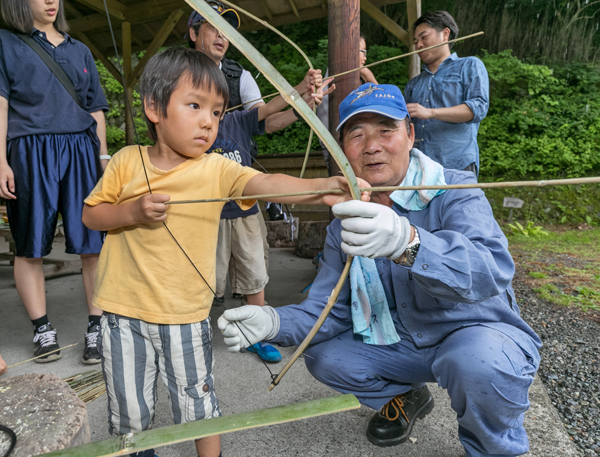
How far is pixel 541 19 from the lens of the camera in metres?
8.66

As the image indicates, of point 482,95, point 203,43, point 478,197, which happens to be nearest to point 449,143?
point 482,95

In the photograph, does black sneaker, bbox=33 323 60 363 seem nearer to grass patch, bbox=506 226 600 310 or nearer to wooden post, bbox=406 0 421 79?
grass patch, bbox=506 226 600 310

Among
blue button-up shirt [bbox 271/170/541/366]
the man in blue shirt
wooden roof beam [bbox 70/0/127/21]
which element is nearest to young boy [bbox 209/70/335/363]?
blue button-up shirt [bbox 271/170/541/366]

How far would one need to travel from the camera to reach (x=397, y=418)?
1388 mm

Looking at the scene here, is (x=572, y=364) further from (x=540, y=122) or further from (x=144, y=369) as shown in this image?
(x=540, y=122)


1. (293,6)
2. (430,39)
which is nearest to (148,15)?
(293,6)

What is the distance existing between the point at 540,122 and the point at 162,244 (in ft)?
25.4

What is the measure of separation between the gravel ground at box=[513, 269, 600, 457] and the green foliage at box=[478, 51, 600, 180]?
486cm

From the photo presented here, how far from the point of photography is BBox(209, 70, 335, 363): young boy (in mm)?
1963

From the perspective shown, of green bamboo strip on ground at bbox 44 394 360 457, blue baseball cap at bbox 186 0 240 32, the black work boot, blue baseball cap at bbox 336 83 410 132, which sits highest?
blue baseball cap at bbox 186 0 240 32

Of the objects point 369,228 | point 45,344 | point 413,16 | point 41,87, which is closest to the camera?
point 369,228

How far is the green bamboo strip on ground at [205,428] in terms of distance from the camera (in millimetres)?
690

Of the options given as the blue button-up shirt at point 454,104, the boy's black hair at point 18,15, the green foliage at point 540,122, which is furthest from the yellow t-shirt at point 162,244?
the green foliage at point 540,122

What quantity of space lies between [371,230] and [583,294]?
301 centimetres
